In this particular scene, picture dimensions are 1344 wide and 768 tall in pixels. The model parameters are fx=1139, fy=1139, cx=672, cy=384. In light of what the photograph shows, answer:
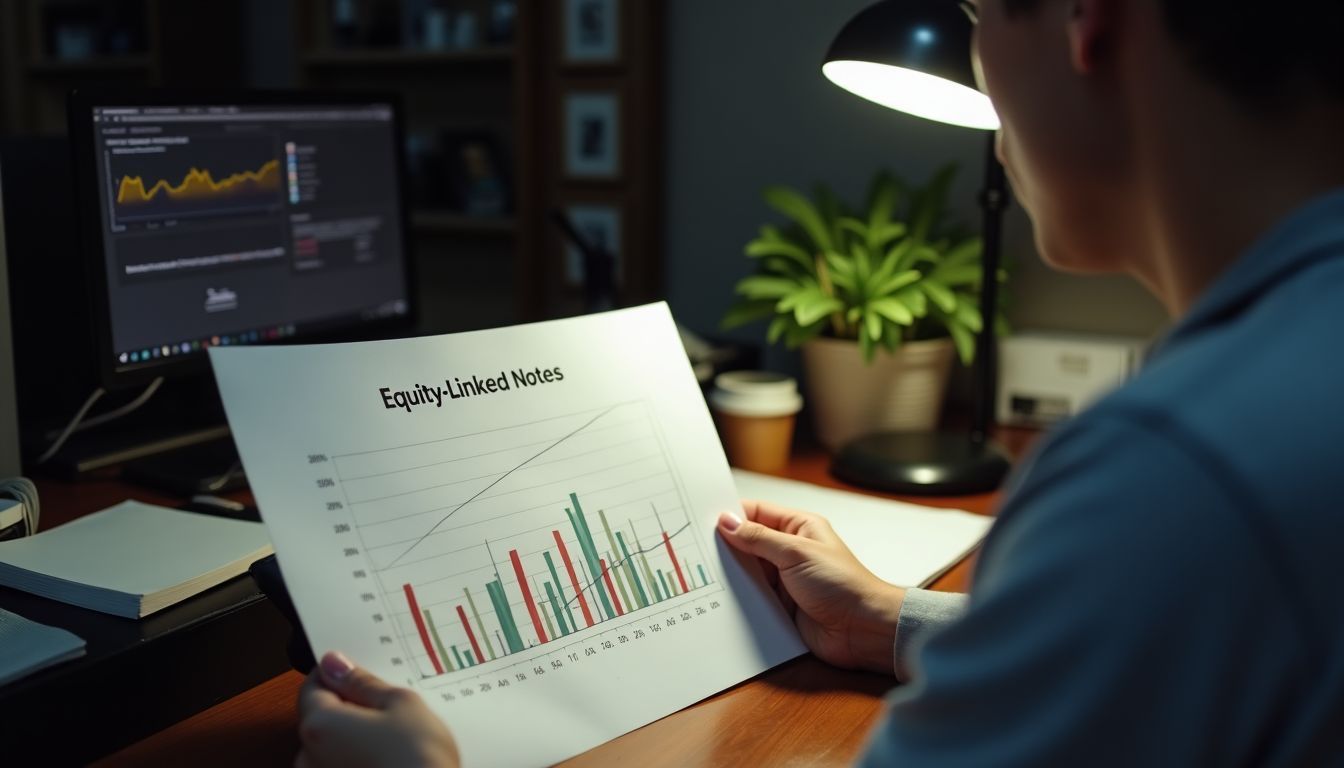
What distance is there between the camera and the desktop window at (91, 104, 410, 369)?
1.19 metres

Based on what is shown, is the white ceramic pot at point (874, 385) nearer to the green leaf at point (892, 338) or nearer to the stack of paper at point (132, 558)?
the green leaf at point (892, 338)

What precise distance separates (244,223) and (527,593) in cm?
76

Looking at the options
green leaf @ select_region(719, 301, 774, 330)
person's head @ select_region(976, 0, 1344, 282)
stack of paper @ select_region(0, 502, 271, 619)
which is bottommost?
stack of paper @ select_region(0, 502, 271, 619)

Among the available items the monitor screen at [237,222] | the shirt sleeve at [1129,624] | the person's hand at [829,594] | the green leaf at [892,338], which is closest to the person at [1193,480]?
the shirt sleeve at [1129,624]

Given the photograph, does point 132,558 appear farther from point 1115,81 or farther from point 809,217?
point 809,217

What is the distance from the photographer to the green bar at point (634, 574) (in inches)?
31.4

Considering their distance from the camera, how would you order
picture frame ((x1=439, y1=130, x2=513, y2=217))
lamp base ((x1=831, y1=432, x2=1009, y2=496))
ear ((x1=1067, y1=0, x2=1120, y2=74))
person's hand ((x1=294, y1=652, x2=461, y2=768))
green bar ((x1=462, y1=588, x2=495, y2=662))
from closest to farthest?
ear ((x1=1067, y1=0, x2=1120, y2=74)) < person's hand ((x1=294, y1=652, x2=461, y2=768)) < green bar ((x1=462, y1=588, x2=495, y2=662)) < lamp base ((x1=831, y1=432, x2=1009, y2=496)) < picture frame ((x1=439, y1=130, x2=513, y2=217))

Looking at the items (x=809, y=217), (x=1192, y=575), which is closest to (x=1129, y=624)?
(x=1192, y=575)

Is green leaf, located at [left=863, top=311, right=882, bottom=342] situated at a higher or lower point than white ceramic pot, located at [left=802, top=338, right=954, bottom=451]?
higher

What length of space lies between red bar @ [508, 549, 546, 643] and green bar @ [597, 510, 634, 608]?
7 centimetres

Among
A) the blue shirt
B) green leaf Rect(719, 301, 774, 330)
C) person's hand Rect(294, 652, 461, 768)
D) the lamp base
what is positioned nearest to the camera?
the blue shirt

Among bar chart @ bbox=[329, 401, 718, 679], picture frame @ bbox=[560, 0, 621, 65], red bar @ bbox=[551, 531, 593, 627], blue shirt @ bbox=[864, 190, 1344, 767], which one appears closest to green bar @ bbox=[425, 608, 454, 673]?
bar chart @ bbox=[329, 401, 718, 679]

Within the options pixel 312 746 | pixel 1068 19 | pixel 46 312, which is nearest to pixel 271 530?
pixel 312 746

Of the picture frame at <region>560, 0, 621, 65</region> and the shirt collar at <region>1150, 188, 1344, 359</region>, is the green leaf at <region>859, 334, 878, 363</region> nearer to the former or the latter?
the picture frame at <region>560, 0, 621, 65</region>
